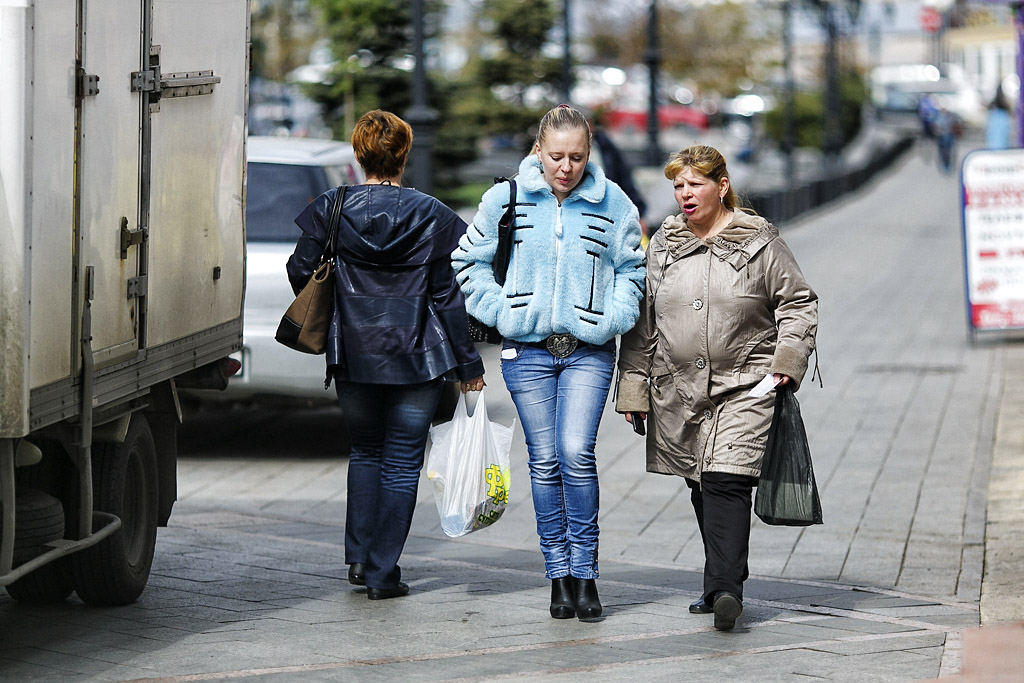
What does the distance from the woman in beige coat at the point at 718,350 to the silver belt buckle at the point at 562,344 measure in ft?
0.79

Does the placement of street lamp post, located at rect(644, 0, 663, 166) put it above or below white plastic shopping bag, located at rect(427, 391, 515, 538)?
above

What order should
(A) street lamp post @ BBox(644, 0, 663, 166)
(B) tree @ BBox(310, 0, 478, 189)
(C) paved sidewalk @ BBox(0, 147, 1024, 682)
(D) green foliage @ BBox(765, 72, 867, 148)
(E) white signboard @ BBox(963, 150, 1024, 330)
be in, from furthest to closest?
(D) green foliage @ BBox(765, 72, 867, 148), (A) street lamp post @ BBox(644, 0, 663, 166), (B) tree @ BBox(310, 0, 478, 189), (E) white signboard @ BBox(963, 150, 1024, 330), (C) paved sidewalk @ BBox(0, 147, 1024, 682)

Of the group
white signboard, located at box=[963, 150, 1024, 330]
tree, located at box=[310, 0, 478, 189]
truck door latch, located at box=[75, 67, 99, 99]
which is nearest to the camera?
truck door latch, located at box=[75, 67, 99, 99]

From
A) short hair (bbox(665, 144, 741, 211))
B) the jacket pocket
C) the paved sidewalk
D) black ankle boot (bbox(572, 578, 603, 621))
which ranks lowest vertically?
the paved sidewalk

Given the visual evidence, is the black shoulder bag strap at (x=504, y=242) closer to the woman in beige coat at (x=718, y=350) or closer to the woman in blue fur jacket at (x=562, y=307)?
the woman in blue fur jacket at (x=562, y=307)

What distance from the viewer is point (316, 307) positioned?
6.25 meters

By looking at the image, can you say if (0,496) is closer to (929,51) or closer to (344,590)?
(344,590)

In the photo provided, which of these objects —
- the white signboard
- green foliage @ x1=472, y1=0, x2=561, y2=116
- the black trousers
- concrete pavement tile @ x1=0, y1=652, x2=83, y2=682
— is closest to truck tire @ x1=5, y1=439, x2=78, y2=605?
concrete pavement tile @ x1=0, y1=652, x2=83, y2=682

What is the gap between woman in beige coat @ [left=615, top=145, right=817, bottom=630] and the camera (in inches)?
230

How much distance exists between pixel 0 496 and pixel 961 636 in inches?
127

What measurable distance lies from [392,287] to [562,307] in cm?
73

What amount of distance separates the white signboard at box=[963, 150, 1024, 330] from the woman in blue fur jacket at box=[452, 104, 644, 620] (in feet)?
28.7

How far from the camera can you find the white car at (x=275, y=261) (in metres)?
9.42

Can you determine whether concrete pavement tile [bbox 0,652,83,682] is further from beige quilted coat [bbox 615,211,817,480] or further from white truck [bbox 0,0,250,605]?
beige quilted coat [bbox 615,211,817,480]
